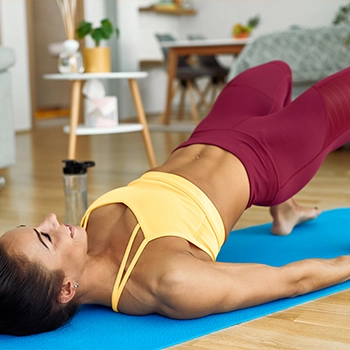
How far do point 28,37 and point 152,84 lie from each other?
2.08 m

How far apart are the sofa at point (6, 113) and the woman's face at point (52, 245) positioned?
6.27ft

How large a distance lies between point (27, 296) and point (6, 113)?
2.14m

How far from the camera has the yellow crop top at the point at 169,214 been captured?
4.71 feet

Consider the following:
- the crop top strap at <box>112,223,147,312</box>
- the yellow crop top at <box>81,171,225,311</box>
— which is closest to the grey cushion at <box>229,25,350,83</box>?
the yellow crop top at <box>81,171,225,311</box>

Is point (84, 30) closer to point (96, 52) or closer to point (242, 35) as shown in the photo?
point (96, 52)

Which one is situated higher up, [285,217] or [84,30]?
[84,30]

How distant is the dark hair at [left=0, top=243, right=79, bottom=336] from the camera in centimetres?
123

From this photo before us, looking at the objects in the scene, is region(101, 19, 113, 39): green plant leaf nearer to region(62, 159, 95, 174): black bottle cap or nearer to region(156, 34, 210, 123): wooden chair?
region(62, 159, 95, 174): black bottle cap

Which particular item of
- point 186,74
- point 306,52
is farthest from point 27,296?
point 186,74

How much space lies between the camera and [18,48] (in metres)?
6.05

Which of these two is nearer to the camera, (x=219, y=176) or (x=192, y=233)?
(x=192, y=233)

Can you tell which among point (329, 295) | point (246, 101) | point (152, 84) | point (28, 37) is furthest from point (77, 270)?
point (152, 84)

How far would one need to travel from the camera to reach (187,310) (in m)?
1.36

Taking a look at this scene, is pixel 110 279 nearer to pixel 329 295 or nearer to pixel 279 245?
pixel 329 295
